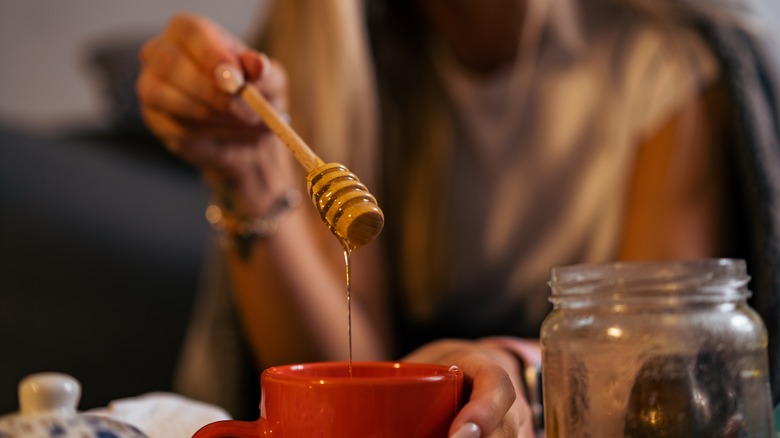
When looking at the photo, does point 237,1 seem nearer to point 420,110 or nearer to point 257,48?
point 257,48

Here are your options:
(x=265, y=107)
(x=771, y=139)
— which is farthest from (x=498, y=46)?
(x=265, y=107)

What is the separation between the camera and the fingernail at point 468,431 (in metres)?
0.34

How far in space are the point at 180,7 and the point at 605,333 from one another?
1.70 m

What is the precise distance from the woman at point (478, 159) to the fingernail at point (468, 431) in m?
0.62

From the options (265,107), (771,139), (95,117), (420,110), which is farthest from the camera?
(95,117)

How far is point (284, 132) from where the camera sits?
51 centimetres

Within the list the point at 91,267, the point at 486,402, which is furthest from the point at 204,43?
the point at 91,267

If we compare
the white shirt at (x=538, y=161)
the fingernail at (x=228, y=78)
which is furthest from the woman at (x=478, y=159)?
the fingernail at (x=228, y=78)

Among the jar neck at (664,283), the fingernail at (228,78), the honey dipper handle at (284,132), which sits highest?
the fingernail at (228,78)

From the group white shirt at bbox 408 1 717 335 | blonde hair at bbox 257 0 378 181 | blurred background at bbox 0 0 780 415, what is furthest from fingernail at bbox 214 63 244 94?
blurred background at bbox 0 0 780 415

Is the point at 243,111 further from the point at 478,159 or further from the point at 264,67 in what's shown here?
the point at 478,159

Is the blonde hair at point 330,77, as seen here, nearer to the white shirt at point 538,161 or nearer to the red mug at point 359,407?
the white shirt at point 538,161

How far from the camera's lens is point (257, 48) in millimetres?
1251

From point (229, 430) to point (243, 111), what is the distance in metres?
0.36
